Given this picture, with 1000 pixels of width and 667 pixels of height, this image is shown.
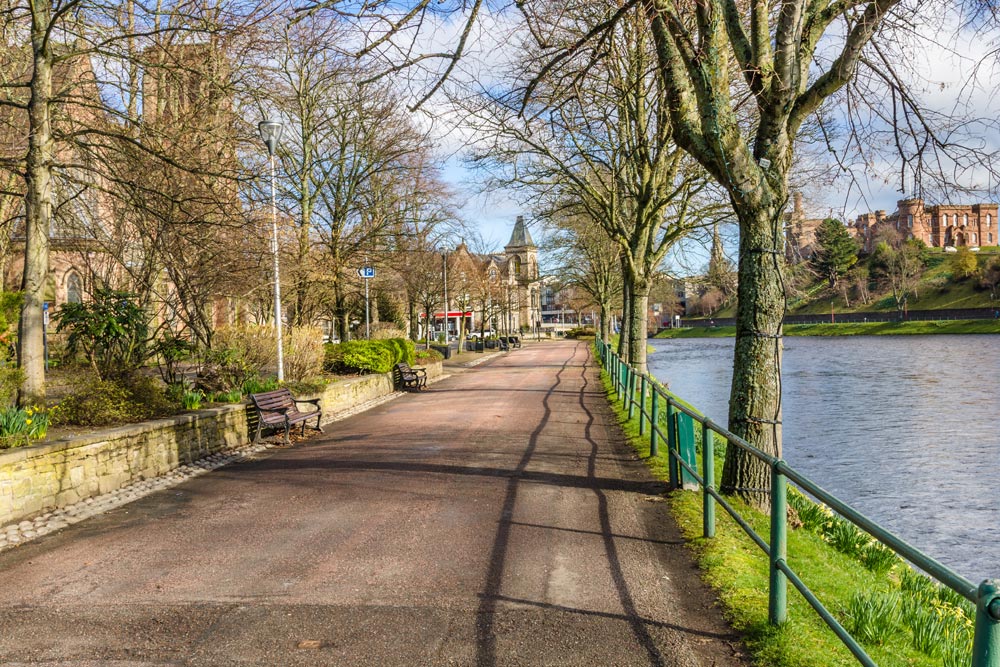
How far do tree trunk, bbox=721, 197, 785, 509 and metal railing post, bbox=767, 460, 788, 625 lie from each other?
285 centimetres

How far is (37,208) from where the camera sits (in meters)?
9.91

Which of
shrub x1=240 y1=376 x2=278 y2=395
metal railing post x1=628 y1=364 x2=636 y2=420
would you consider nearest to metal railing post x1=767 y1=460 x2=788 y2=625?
metal railing post x1=628 y1=364 x2=636 y2=420

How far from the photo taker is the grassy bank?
4.33 m

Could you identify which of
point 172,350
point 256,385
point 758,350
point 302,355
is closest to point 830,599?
point 758,350

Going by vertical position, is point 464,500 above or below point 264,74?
below

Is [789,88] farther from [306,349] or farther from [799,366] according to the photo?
[799,366]

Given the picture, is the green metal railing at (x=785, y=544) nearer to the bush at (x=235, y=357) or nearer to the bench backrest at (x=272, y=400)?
the bench backrest at (x=272, y=400)

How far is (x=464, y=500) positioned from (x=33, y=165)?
22.6 ft

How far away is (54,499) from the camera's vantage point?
7.92m

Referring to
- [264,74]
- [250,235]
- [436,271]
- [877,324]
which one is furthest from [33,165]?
[877,324]

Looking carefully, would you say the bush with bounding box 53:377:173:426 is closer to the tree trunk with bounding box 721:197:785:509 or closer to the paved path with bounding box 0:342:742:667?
the paved path with bounding box 0:342:742:667

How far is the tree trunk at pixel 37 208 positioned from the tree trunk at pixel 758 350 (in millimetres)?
8229

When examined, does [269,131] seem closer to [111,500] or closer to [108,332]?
[108,332]

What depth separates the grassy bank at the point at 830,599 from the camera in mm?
4332
